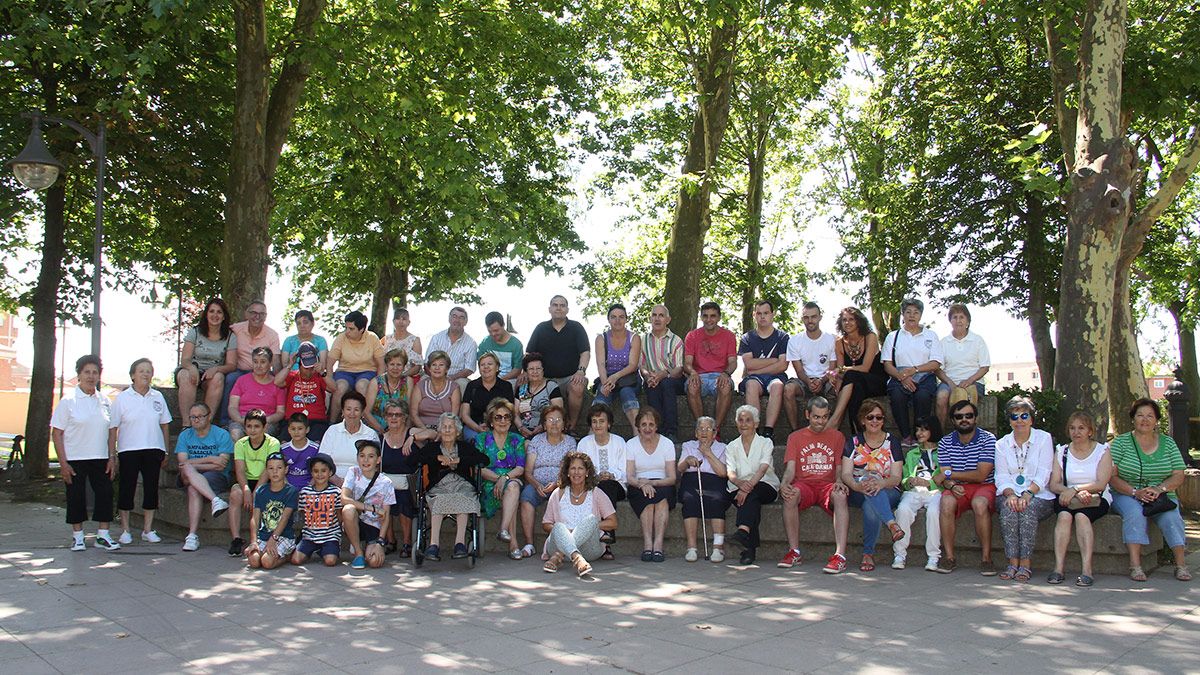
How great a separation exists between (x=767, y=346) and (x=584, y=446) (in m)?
2.54

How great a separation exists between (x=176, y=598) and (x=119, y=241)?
14.3 meters

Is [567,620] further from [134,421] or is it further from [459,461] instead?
[134,421]

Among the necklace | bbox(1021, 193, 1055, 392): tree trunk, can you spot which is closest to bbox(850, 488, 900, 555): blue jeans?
the necklace

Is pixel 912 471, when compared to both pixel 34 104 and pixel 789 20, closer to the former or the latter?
pixel 789 20

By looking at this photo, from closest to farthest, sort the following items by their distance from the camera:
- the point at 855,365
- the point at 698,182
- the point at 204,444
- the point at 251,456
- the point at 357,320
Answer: the point at 251,456, the point at 204,444, the point at 855,365, the point at 357,320, the point at 698,182

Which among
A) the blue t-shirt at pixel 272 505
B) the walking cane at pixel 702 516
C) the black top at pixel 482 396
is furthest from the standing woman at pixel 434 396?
the walking cane at pixel 702 516

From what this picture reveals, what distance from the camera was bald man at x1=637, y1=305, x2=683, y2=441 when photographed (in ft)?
34.0

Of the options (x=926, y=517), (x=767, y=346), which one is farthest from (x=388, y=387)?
(x=926, y=517)

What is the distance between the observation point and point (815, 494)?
859 cm

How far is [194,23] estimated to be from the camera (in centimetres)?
1101

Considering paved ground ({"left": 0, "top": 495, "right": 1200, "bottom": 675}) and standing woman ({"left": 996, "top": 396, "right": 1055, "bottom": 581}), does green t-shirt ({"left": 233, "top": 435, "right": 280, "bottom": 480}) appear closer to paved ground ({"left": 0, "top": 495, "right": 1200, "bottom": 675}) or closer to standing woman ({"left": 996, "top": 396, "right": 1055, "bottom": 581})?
paved ground ({"left": 0, "top": 495, "right": 1200, "bottom": 675})

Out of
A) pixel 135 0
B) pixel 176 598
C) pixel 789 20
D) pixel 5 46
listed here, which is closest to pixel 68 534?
pixel 176 598

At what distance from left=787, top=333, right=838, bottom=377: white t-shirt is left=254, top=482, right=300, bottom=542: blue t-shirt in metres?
5.23

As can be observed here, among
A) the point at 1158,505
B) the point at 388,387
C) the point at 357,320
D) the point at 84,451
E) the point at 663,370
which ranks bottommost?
the point at 1158,505
